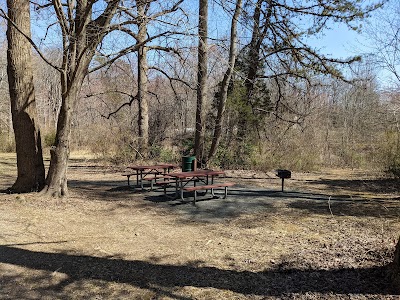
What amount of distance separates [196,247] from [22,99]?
5.06 metres

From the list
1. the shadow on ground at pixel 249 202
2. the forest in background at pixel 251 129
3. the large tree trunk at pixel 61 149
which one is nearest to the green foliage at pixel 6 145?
the forest in background at pixel 251 129

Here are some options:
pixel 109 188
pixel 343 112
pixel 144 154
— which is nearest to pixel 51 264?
pixel 109 188

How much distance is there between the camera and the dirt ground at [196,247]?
11.2 feet

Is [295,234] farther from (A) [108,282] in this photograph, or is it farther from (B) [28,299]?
(B) [28,299]

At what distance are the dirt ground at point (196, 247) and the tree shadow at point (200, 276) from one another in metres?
0.01

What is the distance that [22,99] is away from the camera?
24.4 ft

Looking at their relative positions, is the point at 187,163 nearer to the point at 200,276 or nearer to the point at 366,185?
the point at 366,185

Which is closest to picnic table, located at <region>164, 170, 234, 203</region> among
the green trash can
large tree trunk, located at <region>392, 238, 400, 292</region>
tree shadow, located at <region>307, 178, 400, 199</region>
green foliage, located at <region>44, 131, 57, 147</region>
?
the green trash can

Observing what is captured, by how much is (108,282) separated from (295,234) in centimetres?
287

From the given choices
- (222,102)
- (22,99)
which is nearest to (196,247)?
(22,99)

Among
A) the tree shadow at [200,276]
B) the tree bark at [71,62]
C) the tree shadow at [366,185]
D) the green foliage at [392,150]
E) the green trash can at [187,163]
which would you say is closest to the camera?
the tree shadow at [200,276]

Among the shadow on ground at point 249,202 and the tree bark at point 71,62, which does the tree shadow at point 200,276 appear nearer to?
the shadow on ground at point 249,202

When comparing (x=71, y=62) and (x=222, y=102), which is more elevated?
(x=222, y=102)

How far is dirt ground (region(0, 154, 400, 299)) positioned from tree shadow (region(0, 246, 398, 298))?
1 centimetres
